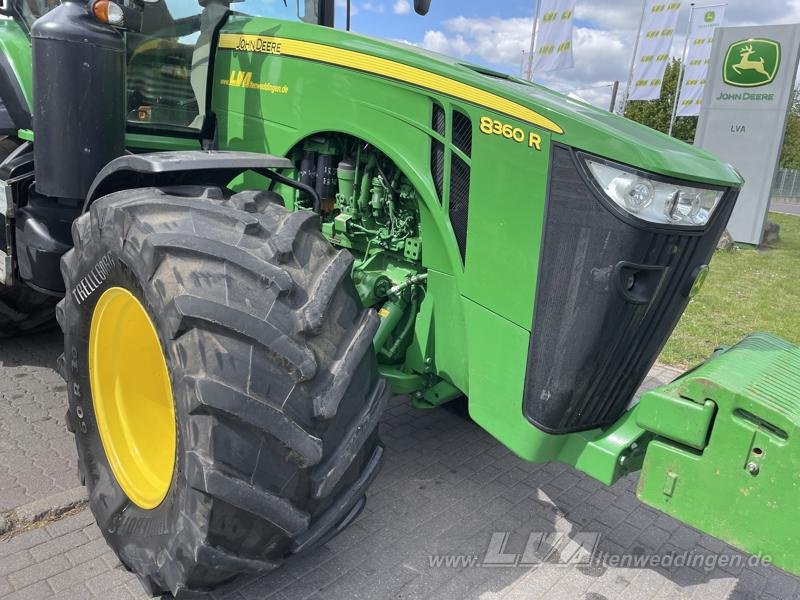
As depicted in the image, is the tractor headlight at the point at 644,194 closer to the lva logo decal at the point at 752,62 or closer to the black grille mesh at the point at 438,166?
the black grille mesh at the point at 438,166

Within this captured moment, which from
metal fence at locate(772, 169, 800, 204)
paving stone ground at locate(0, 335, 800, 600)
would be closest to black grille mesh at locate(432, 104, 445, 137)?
paving stone ground at locate(0, 335, 800, 600)

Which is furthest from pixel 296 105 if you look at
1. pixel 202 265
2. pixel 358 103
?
pixel 202 265

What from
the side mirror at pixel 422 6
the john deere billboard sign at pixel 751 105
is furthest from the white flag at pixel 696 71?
the side mirror at pixel 422 6

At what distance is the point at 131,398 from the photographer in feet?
7.66

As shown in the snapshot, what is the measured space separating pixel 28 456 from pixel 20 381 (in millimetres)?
899

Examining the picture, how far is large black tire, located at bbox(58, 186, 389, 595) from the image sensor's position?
67.5 inches

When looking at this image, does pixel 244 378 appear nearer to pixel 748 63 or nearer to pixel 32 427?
pixel 32 427

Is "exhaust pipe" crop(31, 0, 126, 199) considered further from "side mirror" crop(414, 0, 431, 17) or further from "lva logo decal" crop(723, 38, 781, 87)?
"lva logo decal" crop(723, 38, 781, 87)

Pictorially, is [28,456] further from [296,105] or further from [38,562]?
[296,105]

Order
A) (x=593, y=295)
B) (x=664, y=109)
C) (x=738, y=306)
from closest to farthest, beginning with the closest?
(x=593, y=295) → (x=738, y=306) → (x=664, y=109)

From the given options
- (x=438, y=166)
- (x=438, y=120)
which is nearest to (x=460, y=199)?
(x=438, y=166)

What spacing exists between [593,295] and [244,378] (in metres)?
1.02

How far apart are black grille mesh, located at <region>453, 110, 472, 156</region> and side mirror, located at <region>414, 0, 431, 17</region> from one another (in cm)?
102

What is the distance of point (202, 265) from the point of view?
180 centimetres
